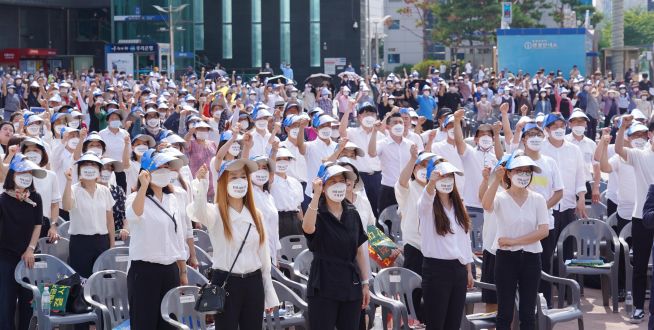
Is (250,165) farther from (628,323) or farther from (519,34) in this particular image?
(519,34)

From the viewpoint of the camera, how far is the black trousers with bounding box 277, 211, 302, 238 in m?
12.6

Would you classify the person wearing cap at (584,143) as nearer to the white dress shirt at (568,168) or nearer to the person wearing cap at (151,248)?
the white dress shirt at (568,168)

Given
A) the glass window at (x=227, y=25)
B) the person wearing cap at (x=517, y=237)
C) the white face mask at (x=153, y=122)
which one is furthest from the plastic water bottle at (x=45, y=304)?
the glass window at (x=227, y=25)

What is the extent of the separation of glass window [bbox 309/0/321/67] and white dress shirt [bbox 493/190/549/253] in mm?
53859

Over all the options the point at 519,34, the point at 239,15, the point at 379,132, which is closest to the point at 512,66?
the point at 519,34

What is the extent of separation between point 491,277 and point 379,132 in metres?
5.99

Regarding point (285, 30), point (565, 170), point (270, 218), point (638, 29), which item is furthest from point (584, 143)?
point (638, 29)

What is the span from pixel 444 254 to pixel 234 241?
5.58 ft

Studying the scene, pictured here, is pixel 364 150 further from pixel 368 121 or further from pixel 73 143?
pixel 73 143

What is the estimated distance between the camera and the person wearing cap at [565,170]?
12797 millimetres

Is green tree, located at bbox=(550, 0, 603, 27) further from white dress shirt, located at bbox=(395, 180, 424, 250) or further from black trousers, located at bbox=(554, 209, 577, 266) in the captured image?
white dress shirt, located at bbox=(395, 180, 424, 250)

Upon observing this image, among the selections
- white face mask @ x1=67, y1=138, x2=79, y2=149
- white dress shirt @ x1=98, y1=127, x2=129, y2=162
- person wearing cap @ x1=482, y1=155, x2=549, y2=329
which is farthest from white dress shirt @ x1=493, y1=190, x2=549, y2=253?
white dress shirt @ x1=98, y1=127, x2=129, y2=162

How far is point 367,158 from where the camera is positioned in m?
15.5

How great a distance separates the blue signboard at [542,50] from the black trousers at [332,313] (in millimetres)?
35108
